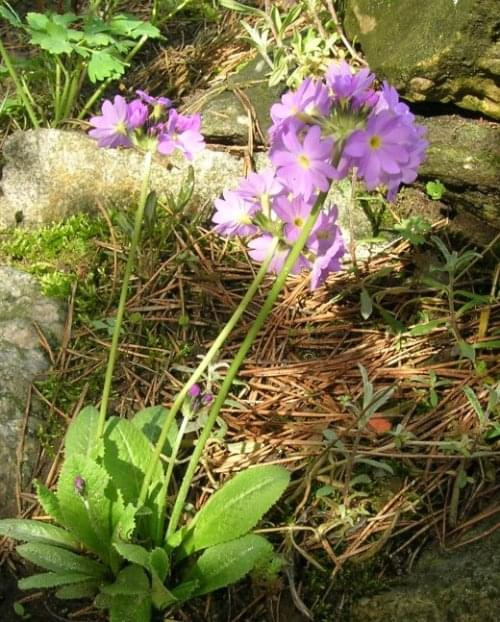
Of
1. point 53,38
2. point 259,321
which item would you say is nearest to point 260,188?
point 259,321

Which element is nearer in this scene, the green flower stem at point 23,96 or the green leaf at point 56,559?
the green leaf at point 56,559

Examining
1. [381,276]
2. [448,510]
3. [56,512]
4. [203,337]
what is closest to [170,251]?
[203,337]

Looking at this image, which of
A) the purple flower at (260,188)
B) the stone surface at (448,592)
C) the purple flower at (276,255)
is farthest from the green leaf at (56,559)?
the purple flower at (260,188)

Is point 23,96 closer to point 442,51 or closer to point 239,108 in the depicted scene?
point 239,108

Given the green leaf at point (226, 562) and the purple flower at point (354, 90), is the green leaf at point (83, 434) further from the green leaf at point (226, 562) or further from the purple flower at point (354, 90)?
the purple flower at point (354, 90)

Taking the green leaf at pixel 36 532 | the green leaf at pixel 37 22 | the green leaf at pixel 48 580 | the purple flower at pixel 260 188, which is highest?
the purple flower at pixel 260 188

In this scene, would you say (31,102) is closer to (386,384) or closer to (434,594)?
(386,384)

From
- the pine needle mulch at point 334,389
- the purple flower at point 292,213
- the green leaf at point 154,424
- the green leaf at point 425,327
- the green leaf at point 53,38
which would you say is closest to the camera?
the purple flower at point 292,213
